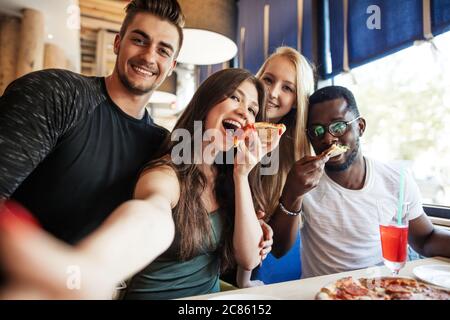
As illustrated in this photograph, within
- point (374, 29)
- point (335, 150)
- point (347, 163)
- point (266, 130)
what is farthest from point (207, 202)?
point (374, 29)

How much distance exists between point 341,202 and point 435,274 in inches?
20.3

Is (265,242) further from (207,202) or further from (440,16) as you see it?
(440,16)

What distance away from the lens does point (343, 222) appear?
1385 millimetres

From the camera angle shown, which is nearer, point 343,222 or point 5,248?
point 5,248

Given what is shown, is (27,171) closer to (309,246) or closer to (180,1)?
(180,1)

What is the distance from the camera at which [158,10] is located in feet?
3.98

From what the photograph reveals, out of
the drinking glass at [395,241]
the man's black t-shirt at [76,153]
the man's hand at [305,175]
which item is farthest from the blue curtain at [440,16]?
the man's black t-shirt at [76,153]

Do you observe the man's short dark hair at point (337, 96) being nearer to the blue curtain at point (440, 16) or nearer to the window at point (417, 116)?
the window at point (417, 116)

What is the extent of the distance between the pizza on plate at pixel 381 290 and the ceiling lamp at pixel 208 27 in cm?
119

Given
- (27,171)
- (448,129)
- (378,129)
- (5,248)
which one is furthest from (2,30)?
(448,129)

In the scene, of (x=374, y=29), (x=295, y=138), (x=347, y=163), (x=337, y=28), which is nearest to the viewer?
(x=347, y=163)

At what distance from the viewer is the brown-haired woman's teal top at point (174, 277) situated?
3.42ft
